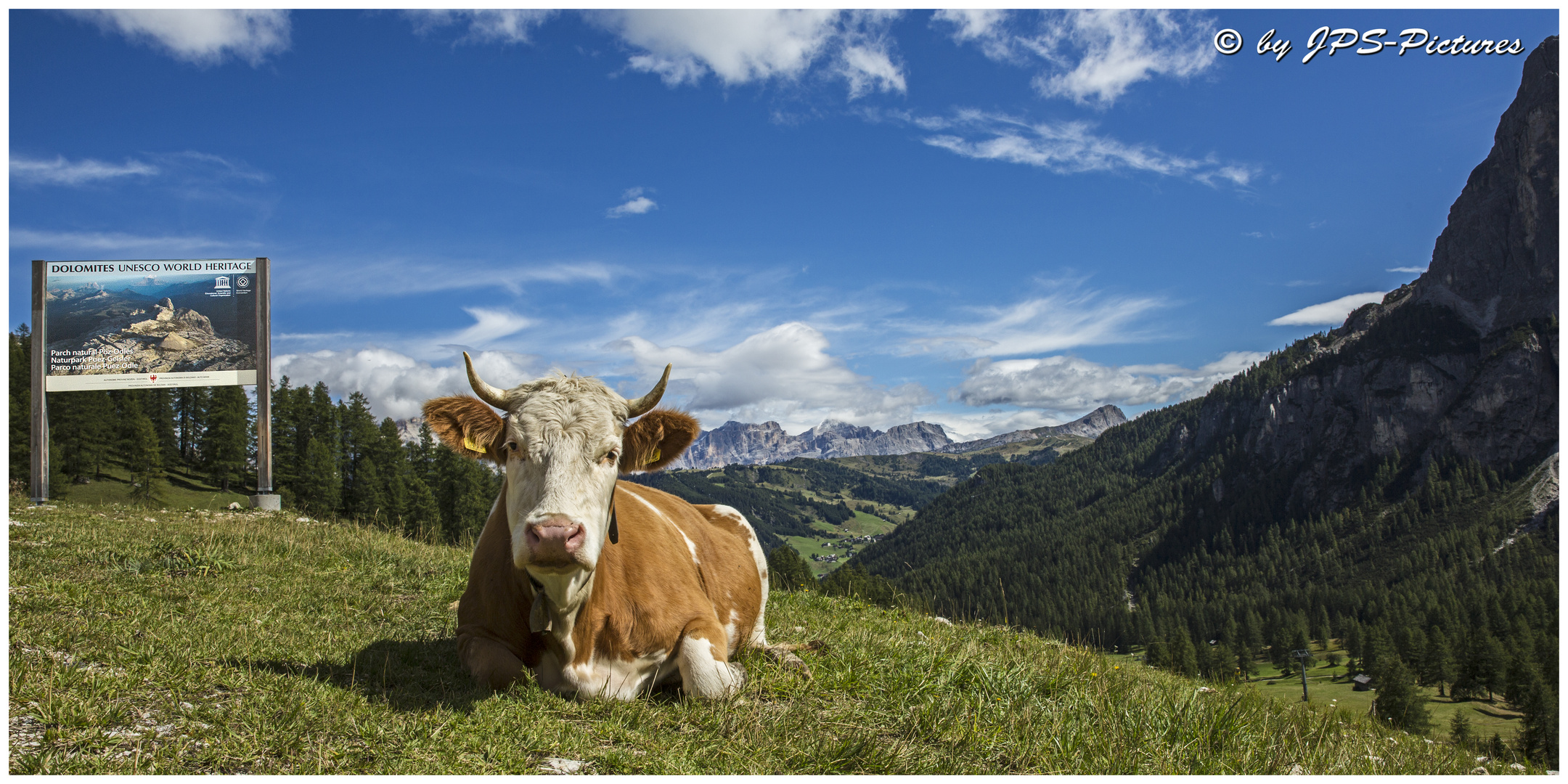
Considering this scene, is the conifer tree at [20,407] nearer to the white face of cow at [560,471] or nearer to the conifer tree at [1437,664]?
the white face of cow at [560,471]

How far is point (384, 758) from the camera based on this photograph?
12.3 ft

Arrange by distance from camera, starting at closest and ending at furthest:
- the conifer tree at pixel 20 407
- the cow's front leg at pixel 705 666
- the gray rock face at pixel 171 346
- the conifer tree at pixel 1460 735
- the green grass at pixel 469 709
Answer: the green grass at pixel 469 709 → the cow's front leg at pixel 705 666 → the conifer tree at pixel 1460 735 → the gray rock face at pixel 171 346 → the conifer tree at pixel 20 407

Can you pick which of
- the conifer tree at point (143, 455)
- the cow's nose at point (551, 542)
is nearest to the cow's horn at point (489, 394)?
the cow's nose at point (551, 542)

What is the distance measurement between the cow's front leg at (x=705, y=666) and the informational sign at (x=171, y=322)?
59.3ft

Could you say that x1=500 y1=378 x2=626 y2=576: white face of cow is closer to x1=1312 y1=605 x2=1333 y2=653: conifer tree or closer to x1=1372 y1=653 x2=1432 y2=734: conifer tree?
x1=1372 y1=653 x2=1432 y2=734: conifer tree

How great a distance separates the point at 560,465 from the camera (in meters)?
4.32

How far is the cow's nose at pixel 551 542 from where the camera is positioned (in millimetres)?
4004

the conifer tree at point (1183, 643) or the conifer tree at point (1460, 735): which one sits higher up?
the conifer tree at point (1460, 735)

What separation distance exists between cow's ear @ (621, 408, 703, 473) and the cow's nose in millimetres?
965

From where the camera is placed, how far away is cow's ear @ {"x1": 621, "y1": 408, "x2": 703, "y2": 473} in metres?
5.08

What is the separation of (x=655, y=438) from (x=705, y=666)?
1.57 meters

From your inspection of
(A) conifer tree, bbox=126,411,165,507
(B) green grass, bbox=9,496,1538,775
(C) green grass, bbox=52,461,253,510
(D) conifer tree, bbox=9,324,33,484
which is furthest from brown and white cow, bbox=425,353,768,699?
(A) conifer tree, bbox=126,411,165,507

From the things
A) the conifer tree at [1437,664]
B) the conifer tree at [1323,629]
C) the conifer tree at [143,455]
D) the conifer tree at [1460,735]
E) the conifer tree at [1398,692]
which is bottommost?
the conifer tree at [1323,629]

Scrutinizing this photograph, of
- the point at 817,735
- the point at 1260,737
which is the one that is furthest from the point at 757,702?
the point at 1260,737
